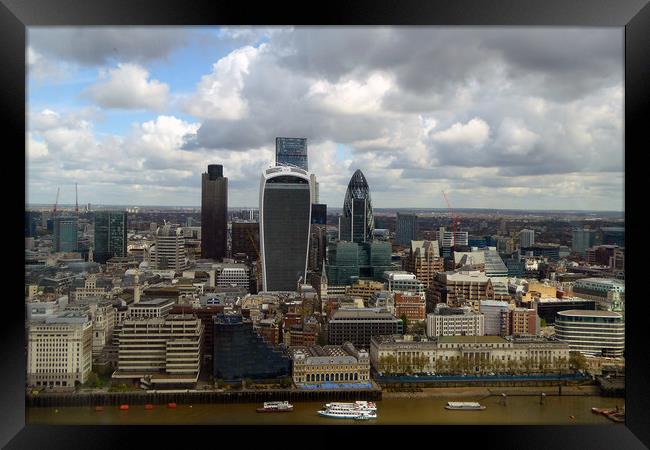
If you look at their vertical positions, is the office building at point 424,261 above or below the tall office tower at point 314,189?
below

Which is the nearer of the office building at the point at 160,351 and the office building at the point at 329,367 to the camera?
the office building at the point at 160,351

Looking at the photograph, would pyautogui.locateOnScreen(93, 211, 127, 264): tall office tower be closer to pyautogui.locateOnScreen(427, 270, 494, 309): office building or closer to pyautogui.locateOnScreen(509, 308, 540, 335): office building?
pyautogui.locateOnScreen(427, 270, 494, 309): office building

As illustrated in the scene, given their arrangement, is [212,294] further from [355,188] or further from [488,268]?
[488,268]

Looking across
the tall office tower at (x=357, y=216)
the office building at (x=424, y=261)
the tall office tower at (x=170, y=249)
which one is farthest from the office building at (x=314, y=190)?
the tall office tower at (x=170, y=249)

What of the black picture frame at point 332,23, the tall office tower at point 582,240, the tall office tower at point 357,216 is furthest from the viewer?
the tall office tower at point 357,216

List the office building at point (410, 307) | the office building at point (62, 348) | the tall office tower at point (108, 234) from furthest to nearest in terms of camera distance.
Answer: the office building at point (410, 307)
the tall office tower at point (108, 234)
the office building at point (62, 348)

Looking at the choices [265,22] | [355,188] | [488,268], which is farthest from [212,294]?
[265,22]

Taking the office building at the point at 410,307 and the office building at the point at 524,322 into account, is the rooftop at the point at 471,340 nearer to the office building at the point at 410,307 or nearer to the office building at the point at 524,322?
the office building at the point at 524,322

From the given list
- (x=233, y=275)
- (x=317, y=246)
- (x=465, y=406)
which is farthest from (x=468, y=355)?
(x=317, y=246)
